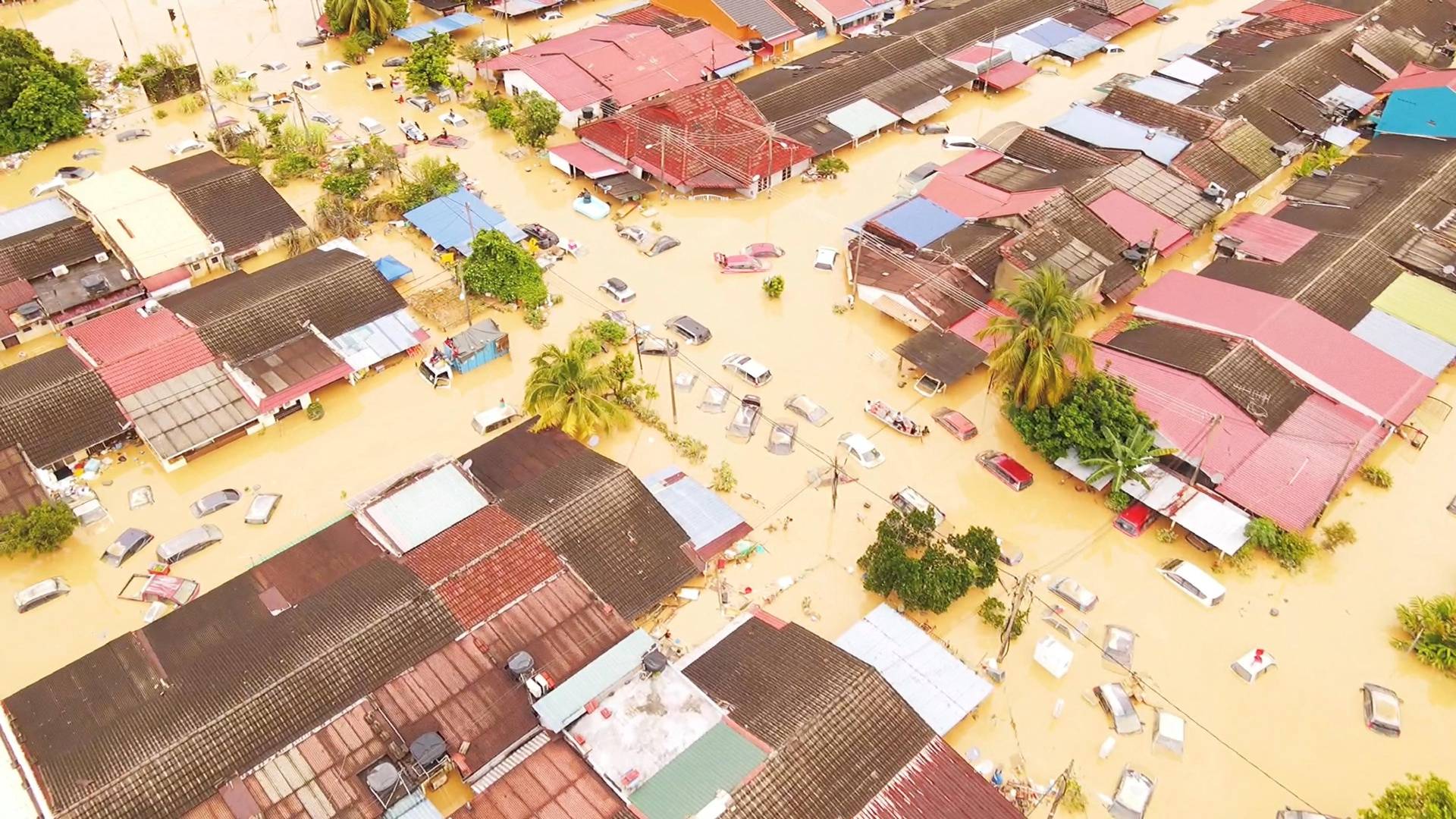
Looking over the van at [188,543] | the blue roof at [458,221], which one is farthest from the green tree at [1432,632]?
the van at [188,543]

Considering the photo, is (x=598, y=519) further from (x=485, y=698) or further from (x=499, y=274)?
(x=499, y=274)

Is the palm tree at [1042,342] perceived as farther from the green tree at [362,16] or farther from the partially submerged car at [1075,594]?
the green tree at [362,16]

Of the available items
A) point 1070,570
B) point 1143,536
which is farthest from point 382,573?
point 1143,536

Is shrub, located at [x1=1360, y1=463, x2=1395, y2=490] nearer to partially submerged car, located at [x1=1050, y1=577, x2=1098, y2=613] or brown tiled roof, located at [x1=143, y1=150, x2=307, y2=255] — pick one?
partially submerged car, located at [x1=1050, y1=577, x2=1098, y2=613]

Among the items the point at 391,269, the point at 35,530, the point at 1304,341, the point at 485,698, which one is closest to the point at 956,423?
the point at 1304,341

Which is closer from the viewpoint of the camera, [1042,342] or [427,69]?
[1042,342]

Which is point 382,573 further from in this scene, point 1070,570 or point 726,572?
point 1070,570

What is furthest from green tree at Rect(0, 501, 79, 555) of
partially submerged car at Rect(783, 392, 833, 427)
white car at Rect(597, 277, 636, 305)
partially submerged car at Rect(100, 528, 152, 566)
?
partially submerged car at Rect(783, 392, 833, 427)
